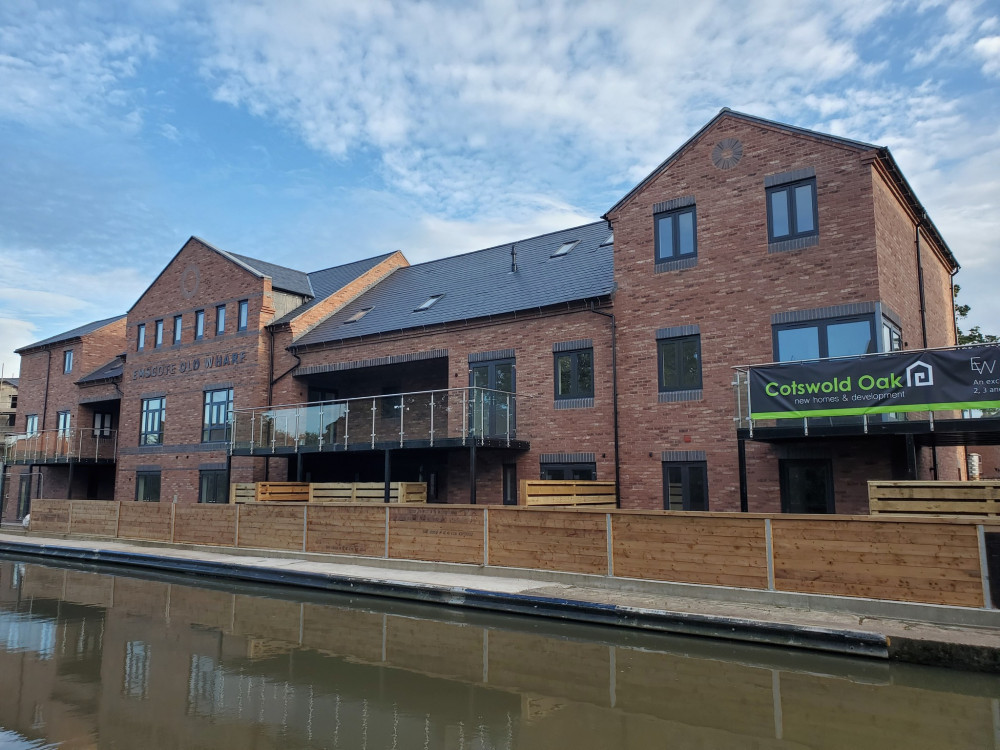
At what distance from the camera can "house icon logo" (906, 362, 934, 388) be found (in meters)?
11.9

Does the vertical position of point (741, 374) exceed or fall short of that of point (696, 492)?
it exceeds it

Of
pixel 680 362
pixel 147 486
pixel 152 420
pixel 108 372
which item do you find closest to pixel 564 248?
pixel 680 362

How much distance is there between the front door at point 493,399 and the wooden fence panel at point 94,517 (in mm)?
11541

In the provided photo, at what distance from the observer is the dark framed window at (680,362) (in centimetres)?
1612

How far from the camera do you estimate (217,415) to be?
2542 centimetres

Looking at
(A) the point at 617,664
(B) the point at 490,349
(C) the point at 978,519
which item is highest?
(B) the point at 490,349

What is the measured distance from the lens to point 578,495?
1588 cm

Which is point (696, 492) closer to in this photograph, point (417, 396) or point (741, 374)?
point (741, 374)

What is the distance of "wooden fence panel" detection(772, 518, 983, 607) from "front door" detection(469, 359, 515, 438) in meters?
8.16

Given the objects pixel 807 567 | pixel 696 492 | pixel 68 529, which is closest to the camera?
pixel 807 567

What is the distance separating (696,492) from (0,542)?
20.1 m

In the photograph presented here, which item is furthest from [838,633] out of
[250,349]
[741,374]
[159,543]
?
[250,349]

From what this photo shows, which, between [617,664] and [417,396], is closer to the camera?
[617,664]

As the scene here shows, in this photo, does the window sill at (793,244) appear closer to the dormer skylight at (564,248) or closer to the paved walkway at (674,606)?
the dormer skylight at (564,248)
